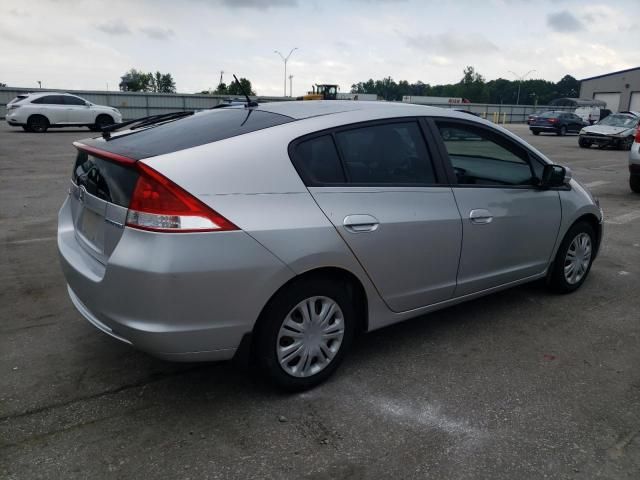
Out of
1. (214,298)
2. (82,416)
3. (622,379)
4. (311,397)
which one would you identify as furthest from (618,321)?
(82,416)

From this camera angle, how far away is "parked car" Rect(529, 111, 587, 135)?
31312 millimetres

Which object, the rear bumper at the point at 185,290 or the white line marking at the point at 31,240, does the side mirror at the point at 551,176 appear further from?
the white line marking at the point at 31,240

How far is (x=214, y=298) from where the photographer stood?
2588mm

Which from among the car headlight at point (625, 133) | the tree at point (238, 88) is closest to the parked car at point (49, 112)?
the tree at point (238, 88)

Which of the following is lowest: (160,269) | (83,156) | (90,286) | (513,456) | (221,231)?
(513,456)

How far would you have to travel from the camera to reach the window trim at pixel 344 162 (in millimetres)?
2898

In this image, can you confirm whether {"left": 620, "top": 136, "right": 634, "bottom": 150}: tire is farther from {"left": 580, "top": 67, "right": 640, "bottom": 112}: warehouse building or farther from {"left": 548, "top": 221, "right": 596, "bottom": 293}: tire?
{"left": 580, "top": 67, "right": 640, "bottom": 112}: warehouse building

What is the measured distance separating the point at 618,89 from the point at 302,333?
2671 inches

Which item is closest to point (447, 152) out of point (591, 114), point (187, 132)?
point (187, 132)

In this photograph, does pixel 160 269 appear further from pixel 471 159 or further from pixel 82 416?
pixel 471 159

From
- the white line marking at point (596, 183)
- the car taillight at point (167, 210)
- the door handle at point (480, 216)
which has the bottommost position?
the white line marking at point (596, 183)

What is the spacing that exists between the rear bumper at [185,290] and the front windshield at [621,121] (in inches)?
911

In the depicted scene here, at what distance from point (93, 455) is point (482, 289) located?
2.66 meters

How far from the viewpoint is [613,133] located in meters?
21.3
